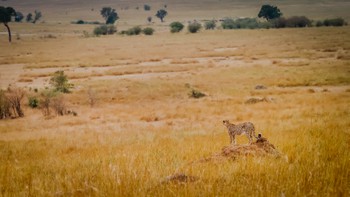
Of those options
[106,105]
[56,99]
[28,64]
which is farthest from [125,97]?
[28,64]

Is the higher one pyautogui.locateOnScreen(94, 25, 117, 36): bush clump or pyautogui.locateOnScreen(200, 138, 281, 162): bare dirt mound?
pyautogui.locateOnScreen(94, 25, 117, 36): bush clump

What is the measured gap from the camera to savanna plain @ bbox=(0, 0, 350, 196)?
4.48 metres

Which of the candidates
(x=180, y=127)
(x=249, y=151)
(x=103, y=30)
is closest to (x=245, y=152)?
(x=249, y=151)

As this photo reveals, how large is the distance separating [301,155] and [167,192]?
107 inches

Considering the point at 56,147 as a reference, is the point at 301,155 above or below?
above

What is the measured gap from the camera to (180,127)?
19.5m

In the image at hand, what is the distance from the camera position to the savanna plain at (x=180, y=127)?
4.48 meters

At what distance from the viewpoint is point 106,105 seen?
32.1m

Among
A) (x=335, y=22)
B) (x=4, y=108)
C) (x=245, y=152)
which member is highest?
(x=335, y=22)

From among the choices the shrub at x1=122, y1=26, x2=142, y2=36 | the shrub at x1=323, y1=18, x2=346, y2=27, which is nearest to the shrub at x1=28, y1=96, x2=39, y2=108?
the shrub at x1=122, y1=26, x2=142, y2=36

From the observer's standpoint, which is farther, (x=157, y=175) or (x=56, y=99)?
(x=56, y=99)

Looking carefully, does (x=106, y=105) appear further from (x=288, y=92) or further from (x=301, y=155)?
(x=301, y=155)

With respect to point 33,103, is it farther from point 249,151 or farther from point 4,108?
→ point 249,151

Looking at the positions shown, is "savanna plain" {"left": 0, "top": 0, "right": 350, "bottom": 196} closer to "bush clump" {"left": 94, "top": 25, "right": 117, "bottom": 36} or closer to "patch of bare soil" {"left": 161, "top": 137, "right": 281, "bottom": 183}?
"patch of bare soil" {"left": 161, "top": 137, "right": 281, "bottom": 183}
